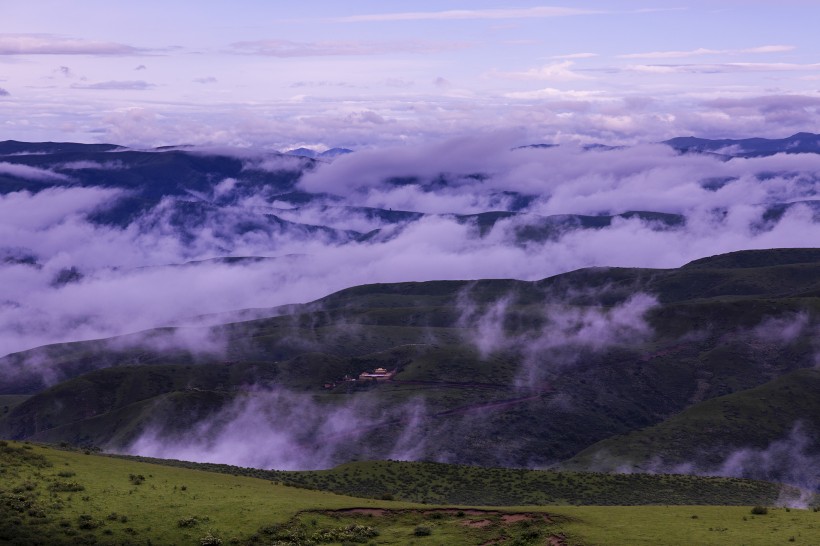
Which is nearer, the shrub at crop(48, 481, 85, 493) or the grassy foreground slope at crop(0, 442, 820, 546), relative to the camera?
the grassy foreground slope at crop(0, 442, 820, 546)

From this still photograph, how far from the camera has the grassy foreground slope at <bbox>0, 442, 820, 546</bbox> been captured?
60094mm

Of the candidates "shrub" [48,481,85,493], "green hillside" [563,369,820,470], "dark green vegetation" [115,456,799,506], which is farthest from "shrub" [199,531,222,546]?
"green hillside" [563,369,820,470]

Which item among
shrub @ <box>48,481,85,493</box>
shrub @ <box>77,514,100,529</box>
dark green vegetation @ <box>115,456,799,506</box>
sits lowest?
dark green vegetation @ <box>115,456,799,506</box>

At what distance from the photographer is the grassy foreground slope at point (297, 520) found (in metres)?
A: 60.1

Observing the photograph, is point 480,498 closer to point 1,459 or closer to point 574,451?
point 1,459

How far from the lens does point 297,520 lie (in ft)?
215

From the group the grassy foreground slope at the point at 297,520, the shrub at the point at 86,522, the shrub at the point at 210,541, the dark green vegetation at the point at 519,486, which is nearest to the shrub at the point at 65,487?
the grassy foreground slope at the point at 297,520

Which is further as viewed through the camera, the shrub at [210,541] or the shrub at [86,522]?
the shrub at [86,522]

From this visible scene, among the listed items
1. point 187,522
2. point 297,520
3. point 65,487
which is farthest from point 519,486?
point 65,487

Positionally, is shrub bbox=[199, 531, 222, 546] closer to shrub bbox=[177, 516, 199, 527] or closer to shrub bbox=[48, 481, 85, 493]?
shrub bbox=[177, 516, 199, 527]

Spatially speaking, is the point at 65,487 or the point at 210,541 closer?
the point at 210,541

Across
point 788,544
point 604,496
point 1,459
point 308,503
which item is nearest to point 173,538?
point 308,503

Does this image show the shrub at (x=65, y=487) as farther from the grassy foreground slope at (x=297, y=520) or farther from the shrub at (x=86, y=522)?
the shrub at (x=86, y=522)

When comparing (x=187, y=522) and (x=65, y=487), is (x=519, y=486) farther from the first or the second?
(x=65, y=487)
